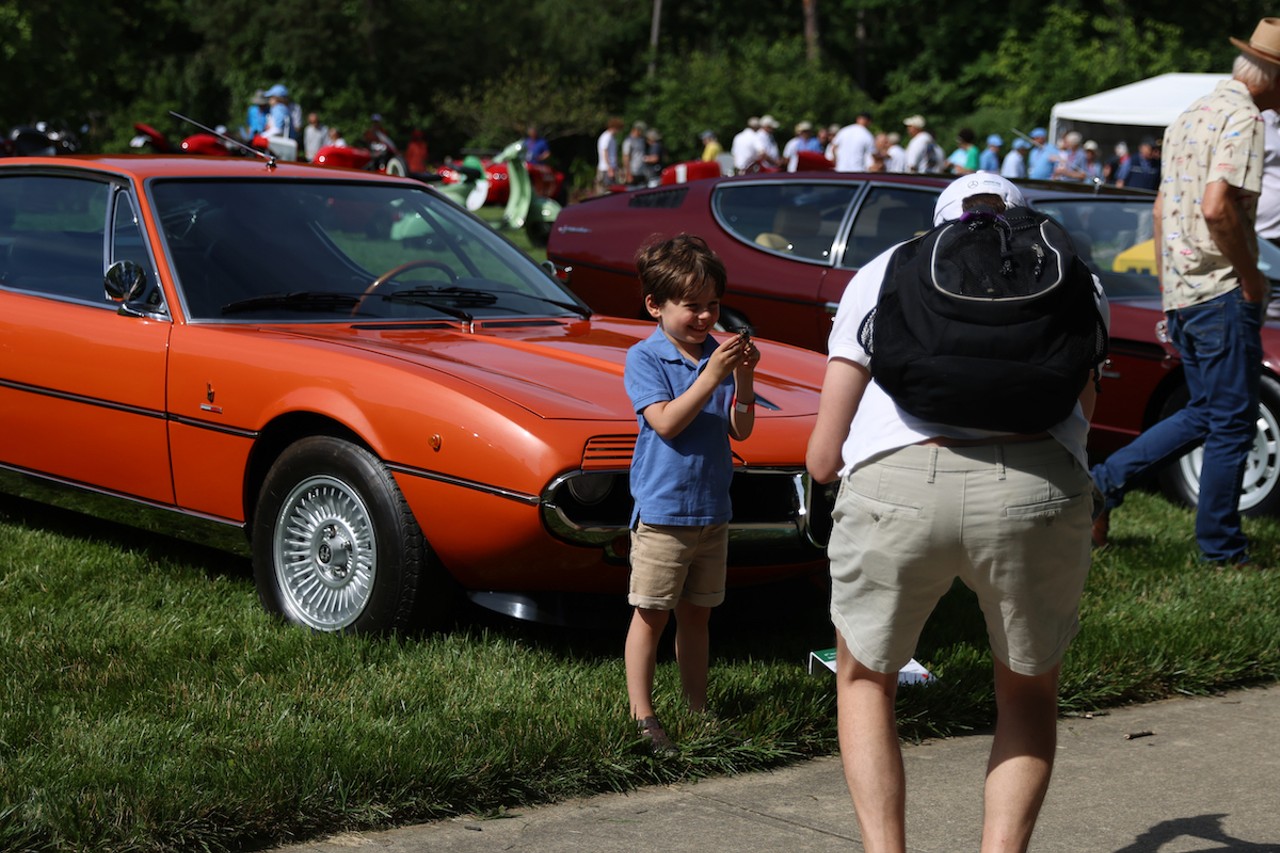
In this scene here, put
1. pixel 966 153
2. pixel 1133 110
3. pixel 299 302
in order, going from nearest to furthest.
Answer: pixel 299 302 → pixel 966 153 → pixel 1133 110

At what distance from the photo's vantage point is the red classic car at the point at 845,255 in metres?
7.41

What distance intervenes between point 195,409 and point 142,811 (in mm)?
1986

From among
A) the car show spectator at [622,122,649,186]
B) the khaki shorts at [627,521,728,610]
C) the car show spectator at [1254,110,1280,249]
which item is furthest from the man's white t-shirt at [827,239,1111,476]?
the car show spectator at [622,122,649,186]

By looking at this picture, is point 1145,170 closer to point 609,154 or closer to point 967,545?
point 609,154

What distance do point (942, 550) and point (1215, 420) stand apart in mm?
3566

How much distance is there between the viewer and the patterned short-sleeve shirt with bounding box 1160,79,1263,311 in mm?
5602

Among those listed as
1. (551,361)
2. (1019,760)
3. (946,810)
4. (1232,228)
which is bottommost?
(946,810)

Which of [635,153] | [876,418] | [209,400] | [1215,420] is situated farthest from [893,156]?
[876,418]

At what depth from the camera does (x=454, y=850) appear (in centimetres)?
342

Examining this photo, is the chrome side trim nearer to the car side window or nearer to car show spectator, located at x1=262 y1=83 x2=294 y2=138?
the car side window

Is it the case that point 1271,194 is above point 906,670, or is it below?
above

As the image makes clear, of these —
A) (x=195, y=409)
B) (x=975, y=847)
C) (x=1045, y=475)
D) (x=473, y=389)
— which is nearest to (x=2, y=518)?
(x=195, y=409)

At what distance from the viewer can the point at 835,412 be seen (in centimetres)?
302

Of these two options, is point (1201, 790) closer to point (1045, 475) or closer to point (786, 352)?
point (1045, 475)
